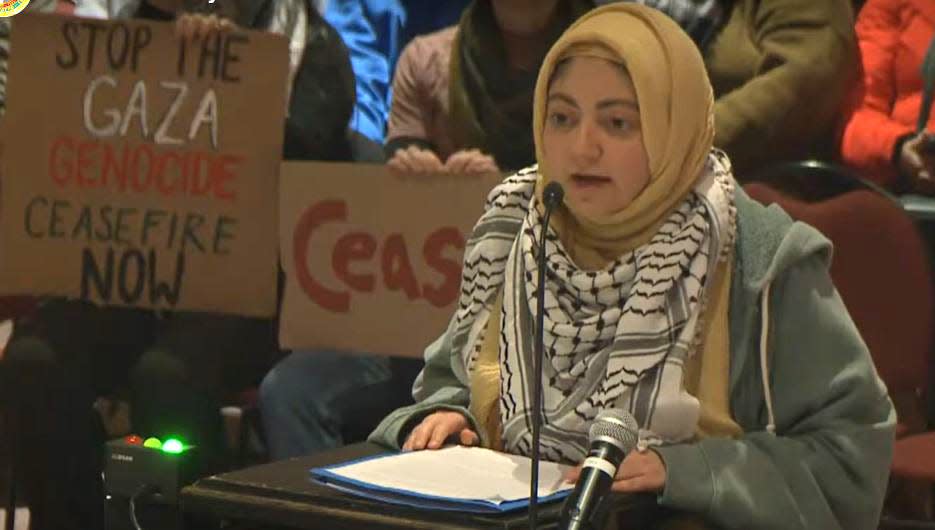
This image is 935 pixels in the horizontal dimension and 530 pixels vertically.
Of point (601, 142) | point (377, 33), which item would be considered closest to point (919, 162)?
point (377, 33)

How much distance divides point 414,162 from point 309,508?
1.89 metres

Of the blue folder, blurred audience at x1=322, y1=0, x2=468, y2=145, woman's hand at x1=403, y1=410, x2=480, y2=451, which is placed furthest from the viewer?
blurred audience at x1=322, y1=0, x2=468, y2=145

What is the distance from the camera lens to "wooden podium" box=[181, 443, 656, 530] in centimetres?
202

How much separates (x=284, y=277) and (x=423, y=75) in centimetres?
66

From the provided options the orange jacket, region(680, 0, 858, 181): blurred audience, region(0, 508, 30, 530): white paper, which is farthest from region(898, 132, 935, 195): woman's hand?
region(0, 508, 30, 530): white paper

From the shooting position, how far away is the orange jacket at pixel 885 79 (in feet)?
13.4

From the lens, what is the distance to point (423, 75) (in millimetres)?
4309

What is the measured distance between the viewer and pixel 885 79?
429 cm

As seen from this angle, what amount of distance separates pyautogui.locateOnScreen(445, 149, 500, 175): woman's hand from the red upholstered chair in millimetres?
649

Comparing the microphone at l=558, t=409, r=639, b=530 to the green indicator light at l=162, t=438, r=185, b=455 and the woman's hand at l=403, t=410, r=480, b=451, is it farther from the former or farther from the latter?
Answer: the green indicator light at l=162, t=438, r=185, b=455

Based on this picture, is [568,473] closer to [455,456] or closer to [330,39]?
[455,456]

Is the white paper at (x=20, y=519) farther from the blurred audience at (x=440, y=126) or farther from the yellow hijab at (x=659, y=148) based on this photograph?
the yellow hijab at (x=659, y=148)

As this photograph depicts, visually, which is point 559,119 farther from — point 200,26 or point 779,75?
point 200,26

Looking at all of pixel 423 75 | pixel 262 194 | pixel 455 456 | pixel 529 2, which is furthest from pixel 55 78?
pixel 455 456
